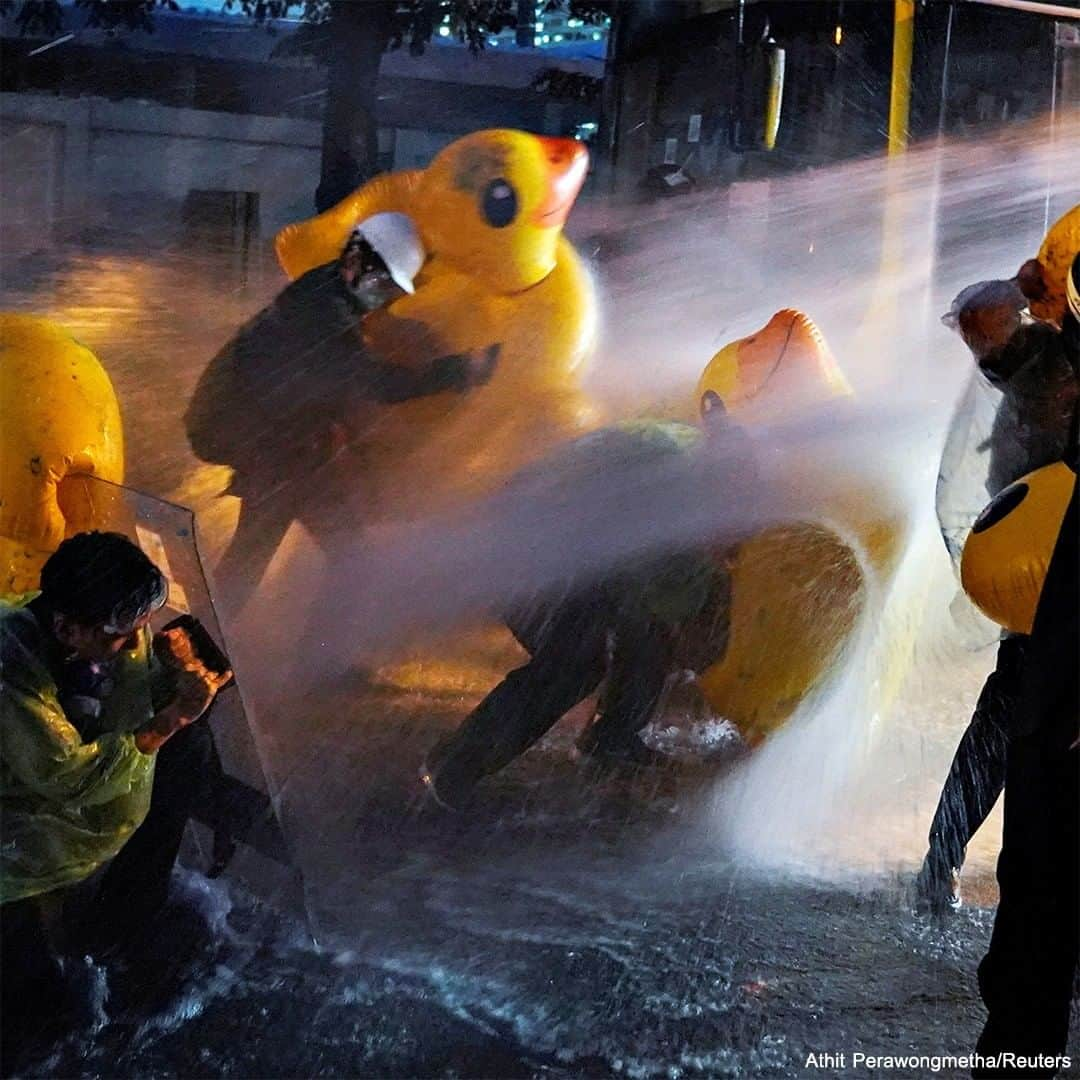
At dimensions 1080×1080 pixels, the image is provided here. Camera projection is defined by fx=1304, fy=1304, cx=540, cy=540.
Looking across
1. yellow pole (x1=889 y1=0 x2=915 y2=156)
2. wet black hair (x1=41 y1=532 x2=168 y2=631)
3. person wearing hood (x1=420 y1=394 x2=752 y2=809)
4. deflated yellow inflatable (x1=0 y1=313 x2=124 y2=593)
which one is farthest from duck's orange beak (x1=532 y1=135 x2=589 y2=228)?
wet black hair (x1=41 y1=532 x2=168 y2=631)

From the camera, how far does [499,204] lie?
250cm

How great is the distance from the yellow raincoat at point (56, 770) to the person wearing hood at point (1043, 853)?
1.47 metres

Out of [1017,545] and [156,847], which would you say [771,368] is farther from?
[156,847]

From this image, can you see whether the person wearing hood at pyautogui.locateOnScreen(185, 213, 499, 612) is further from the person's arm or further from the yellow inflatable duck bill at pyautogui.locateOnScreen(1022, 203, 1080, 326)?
the yellow inflatable duck bill at pyautogui.locateOnScreen(1022, 203, 1080, 326)

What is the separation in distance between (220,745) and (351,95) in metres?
1.21

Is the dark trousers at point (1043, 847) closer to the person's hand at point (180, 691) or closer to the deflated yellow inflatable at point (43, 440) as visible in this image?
the person's hand at point (180, 691)

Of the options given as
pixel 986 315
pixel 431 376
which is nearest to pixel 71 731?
pixel 431 376

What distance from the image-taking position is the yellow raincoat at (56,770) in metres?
2.16

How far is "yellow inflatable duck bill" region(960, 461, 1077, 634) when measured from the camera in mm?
2523

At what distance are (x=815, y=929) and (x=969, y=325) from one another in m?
1.33

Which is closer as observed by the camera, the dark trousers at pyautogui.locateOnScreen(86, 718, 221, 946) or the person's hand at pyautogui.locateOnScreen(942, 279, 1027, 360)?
the dark trousers at pyautogui.locateOnScreen(86, 718, 221, 946)

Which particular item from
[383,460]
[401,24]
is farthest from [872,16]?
[383,460]

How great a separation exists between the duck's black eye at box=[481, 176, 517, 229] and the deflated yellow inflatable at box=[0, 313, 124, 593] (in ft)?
2.54

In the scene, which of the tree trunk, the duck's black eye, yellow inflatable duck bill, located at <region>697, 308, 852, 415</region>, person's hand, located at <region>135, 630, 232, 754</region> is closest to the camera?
person's hand, located at <region>135, 630, 232, 754</region>
